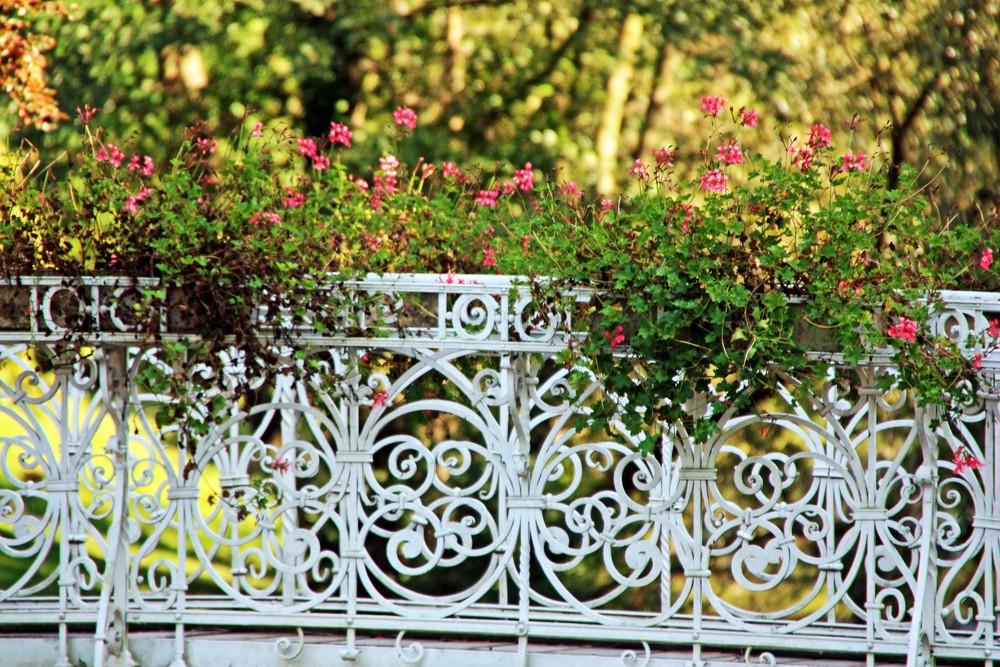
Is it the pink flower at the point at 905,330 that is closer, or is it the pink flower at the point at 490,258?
the pink flower at the point at 905,330

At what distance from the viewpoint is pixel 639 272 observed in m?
2.87

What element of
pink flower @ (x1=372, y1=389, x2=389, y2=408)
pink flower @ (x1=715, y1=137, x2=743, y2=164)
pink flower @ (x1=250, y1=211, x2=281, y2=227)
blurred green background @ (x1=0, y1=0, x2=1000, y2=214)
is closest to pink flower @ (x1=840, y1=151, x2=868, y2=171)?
pink flower @ (x1=715, y1=137, x2=743, y2=164)

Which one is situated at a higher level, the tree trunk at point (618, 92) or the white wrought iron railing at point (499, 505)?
the tree trunk at point (618, 92)

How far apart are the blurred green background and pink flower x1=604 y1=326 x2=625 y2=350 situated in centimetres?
303

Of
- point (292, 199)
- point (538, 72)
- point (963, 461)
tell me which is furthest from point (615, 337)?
point (538, 72)

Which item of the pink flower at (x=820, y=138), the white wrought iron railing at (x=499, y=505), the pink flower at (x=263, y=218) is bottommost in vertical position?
the white wrought iron railing at (x=499, y=505)

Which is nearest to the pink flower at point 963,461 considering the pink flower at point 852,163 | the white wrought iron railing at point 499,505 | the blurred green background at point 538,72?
the white wrought iron railing at point 499,505

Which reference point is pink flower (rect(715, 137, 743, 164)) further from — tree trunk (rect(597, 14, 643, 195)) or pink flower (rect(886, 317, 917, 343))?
tree trunk (rect(597, 14, 643, 195))

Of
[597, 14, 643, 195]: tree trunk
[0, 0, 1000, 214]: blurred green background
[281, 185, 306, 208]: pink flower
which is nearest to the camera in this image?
[281, 185, 306, 208]: pink flower

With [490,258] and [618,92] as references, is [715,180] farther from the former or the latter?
[618,92]

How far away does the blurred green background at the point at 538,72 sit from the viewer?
5.83m

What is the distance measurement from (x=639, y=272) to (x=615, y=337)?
19 cm

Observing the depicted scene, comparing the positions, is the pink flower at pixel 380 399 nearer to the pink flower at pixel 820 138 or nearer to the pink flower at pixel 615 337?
the pink flower at pixel 615 337

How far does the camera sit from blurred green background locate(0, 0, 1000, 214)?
5828 mm
